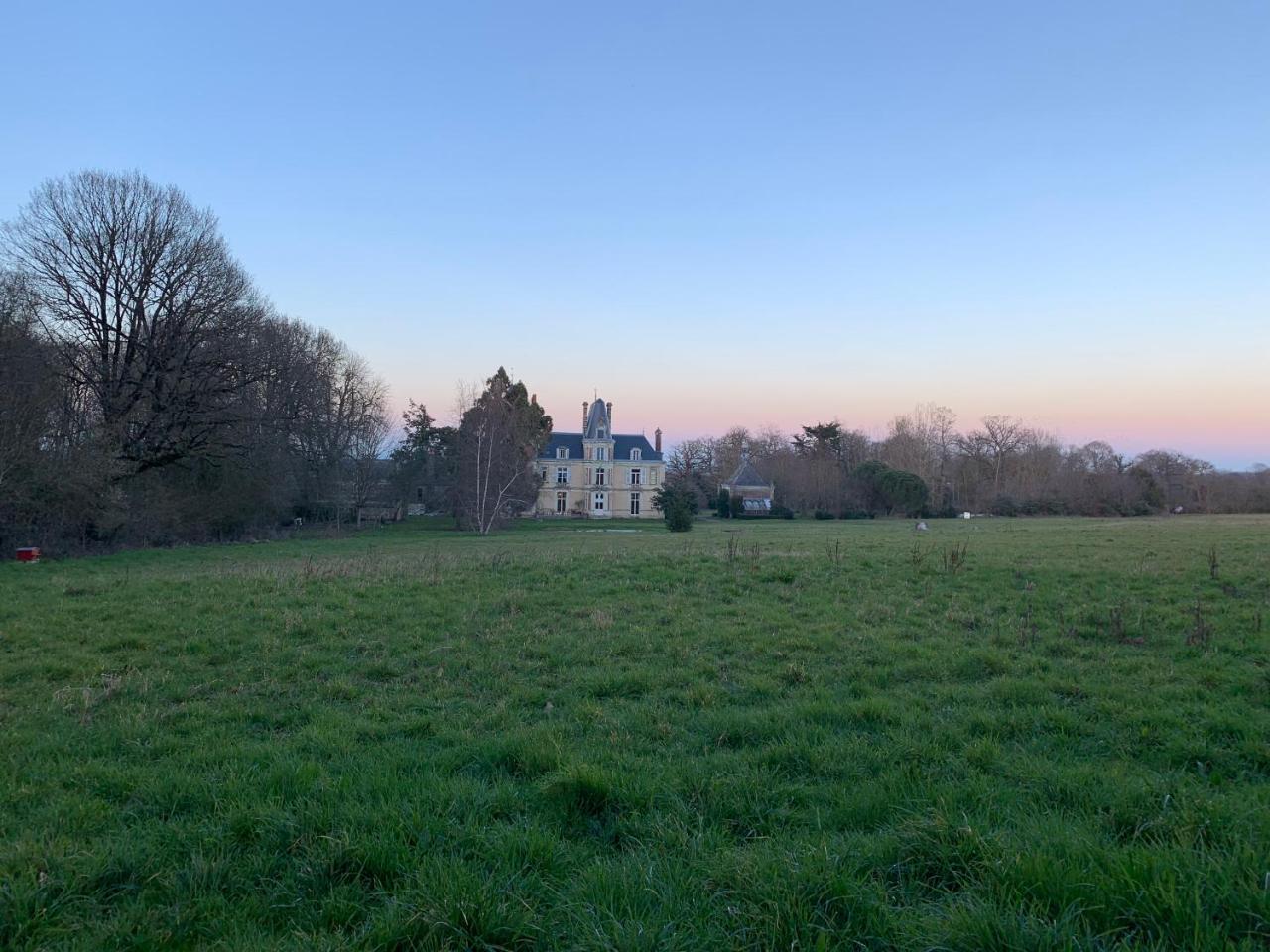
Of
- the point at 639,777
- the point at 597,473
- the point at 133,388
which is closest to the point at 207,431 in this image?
the point at 133,388

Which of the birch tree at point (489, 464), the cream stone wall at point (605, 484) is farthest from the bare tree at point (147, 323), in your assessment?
the cream stone wall at point (605, 484)

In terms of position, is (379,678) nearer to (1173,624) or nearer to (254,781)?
(254,781)

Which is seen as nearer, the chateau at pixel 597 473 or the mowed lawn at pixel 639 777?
the mowed lawn at pixel 639 777

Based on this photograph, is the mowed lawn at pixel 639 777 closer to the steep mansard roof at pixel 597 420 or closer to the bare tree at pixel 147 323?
the bare tree at pixel 147 323

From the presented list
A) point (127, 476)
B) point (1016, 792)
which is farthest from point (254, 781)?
point (127, 476)

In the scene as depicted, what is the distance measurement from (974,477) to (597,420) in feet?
135

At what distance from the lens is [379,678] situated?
291 inches

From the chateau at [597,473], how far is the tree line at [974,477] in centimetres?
463

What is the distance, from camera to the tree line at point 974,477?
2547 inches

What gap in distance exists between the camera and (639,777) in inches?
175

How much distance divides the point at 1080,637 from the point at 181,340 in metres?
35.3

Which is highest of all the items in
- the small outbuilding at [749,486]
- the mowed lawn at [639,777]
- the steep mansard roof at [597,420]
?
the steep mansard roof at [597,420]

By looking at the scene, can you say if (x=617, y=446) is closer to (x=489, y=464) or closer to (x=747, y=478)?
(x=747, y=478)

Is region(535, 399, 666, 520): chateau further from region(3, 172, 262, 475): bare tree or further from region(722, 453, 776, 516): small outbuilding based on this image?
region(3, 172, 262, 475): bare tree
